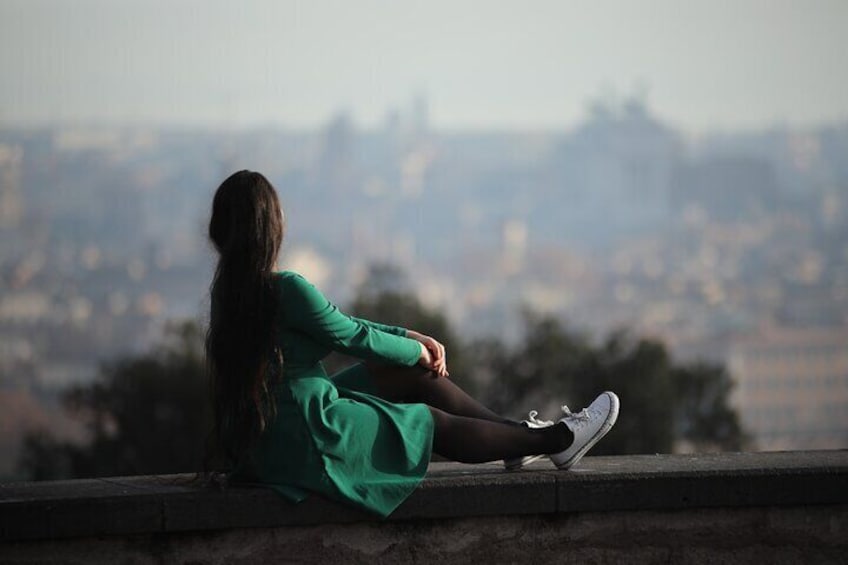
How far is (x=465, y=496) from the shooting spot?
4.81 metres

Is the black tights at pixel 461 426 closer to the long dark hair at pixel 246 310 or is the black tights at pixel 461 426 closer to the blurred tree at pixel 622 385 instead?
the long dark hair at pixel 246 310

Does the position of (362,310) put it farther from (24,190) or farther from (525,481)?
(24,190)

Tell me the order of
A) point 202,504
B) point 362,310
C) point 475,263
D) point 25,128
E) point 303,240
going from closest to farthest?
point 202,504, point 362,310, point 25,128, point 303,240, point 475,263

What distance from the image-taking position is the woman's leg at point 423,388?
5082 millimetres

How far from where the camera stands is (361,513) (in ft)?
15.6

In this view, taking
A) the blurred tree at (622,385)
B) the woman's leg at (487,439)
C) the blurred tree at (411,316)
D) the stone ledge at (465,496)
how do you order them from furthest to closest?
the blurred tree at (411,316) < the blurred tree at (622,385) < the woman's leg at (487,439) < the stone ledge at (465,496)

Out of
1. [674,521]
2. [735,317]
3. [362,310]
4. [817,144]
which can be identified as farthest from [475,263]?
[674,521]

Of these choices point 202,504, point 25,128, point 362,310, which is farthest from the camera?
point 25,128

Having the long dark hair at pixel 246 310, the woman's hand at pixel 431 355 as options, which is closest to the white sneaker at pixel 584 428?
the woman's hand at pixel 431 355

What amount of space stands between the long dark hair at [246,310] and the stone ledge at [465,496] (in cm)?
20

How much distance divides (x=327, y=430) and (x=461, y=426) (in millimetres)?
451

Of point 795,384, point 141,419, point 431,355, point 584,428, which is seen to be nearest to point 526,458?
point 584,428

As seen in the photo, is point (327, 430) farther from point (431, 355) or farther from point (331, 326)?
point (431, 355)

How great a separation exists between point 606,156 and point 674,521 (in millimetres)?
124670
